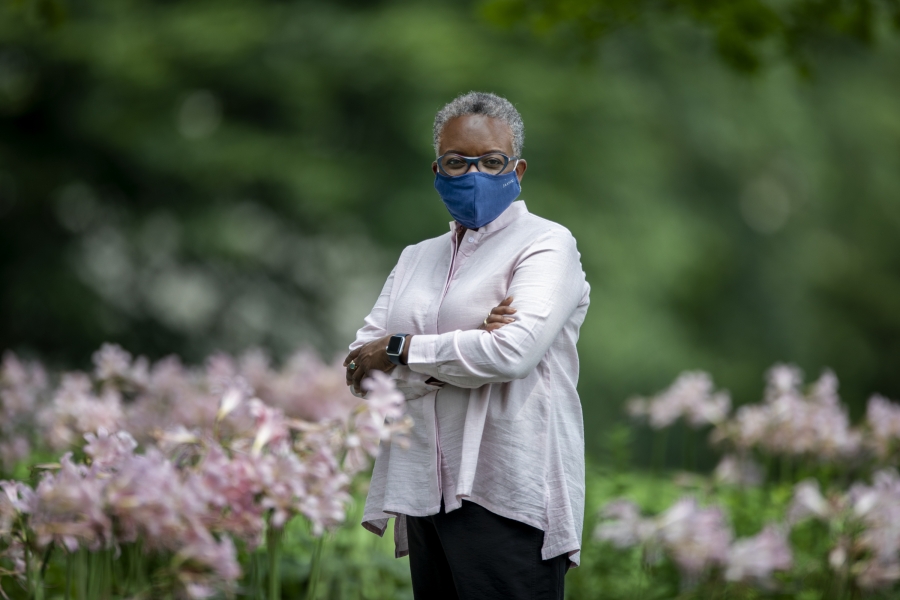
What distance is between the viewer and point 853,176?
41.7 feet

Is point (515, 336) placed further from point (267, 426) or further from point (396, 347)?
point (267, 426)

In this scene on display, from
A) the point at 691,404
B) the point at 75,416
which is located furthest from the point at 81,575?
the point at 691,404

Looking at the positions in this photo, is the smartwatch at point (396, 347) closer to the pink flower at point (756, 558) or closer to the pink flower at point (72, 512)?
the pink flower at point (72, 512)

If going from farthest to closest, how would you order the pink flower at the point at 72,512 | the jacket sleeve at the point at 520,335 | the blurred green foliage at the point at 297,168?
the blurred green foliage at the point at 297,168 < the jacket sleeve at the point at 520,335 < the pink flower at the point at 72,512

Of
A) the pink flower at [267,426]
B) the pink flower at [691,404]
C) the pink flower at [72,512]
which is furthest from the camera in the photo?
the pink flower at [691,404]

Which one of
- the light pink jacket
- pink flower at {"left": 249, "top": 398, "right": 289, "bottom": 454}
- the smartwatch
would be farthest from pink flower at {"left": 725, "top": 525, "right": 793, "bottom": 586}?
pink flower at {"left": 249, "top": 398, "right": 289, "bottom": 454}

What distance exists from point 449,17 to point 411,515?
7951mm

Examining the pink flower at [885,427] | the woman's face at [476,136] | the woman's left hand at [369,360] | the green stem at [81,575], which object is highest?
the woman's face at [476,136]

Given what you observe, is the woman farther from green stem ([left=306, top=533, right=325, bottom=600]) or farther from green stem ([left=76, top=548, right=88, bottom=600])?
green stem ([left=76, top=548, right=88, bottom=600])

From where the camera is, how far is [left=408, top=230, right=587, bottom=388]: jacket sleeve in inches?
86.9

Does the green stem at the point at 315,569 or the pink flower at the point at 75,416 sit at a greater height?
the pink flower at the point at 75,416

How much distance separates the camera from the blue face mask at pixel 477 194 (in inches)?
96.5

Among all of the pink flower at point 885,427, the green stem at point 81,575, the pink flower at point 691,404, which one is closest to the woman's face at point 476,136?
the green stem at point 81,575

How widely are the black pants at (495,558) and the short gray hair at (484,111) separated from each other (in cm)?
90
